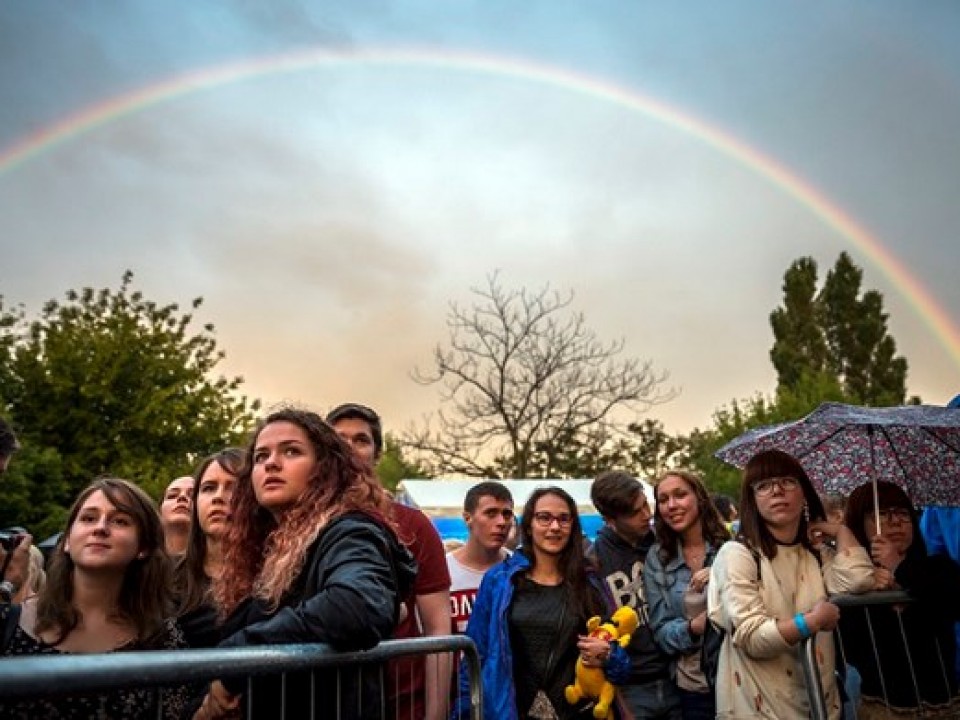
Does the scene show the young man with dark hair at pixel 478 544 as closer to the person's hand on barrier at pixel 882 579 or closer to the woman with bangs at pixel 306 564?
the person's hand on barrier at pixel 882 579

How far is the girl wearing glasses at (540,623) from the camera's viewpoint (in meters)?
3.72

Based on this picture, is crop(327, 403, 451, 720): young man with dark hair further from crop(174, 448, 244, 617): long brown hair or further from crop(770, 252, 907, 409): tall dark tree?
crop(770, 252, 907, 409): tall dark tree

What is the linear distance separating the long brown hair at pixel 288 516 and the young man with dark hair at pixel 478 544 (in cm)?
212

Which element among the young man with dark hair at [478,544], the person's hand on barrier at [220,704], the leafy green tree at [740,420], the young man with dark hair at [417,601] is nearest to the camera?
the person's hand on barrier at [220,704]

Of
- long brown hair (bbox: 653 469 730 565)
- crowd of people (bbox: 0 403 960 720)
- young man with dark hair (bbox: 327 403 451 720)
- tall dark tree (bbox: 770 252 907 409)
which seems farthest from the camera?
tall dark tree (bbox: 770 252 907 409)

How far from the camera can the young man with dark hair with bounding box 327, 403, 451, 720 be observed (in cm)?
297

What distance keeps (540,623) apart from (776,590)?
105cm

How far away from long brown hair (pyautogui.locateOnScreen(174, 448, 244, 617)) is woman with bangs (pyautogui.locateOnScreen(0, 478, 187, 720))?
22 cm

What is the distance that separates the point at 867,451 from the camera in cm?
452

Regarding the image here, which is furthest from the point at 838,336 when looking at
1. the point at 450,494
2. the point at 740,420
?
the point at 450,494

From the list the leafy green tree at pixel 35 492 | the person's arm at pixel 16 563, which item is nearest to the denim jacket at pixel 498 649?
the person's arm at pixel 16 563

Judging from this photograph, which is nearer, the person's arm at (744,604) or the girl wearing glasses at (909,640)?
the person's arm at (744,604)

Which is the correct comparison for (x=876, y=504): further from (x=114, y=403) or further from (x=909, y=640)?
(x=114, y=403)

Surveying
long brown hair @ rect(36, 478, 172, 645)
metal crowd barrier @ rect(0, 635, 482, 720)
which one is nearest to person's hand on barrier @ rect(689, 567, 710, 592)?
metal crowd barrier @ rect(0, 635, 482, 720)
